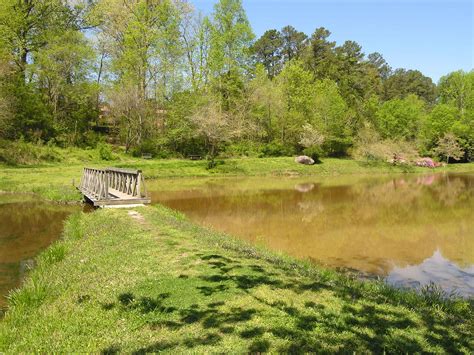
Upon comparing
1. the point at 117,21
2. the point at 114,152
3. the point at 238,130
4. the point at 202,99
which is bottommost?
the point at 114,152

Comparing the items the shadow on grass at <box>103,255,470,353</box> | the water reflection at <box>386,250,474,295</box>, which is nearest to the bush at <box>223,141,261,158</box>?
the water reflection at <box>386,250,474,295</box>

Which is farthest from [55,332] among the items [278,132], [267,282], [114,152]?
[278,132]

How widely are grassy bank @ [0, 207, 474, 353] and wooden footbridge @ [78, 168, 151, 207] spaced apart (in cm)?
762

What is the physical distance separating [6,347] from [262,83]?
48329 millimetres

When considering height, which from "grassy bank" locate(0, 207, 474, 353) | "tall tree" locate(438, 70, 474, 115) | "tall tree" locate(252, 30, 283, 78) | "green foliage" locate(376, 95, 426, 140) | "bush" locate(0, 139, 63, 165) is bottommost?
"grassy bank" locate(0, 207, 474, 353)

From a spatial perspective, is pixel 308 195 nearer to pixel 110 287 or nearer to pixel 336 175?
pixel 336 175

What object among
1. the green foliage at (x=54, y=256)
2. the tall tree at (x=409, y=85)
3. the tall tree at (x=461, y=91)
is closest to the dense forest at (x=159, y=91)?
the tall tree at (x=461, y=91)

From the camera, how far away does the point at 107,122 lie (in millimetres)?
47750

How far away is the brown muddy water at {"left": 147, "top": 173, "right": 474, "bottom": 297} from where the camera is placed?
11.6 metres

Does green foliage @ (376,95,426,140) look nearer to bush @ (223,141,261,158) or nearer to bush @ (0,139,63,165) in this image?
bush @ (223,141,261,158)

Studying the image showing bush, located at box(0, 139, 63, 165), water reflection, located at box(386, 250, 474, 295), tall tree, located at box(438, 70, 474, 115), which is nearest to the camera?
water reflection, located at box(386, 250, 474, 295)

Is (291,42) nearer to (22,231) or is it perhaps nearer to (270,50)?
(270,50)

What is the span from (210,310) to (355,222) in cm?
1366

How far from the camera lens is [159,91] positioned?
4519cm
